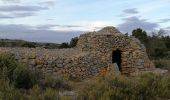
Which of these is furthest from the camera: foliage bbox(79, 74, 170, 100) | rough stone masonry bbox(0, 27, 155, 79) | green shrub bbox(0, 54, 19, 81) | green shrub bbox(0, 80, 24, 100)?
rough stone masonry bbox(0, 27, 155, 79)

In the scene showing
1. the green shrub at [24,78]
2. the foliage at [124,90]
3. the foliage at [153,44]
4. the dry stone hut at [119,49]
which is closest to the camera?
the foliage at [124,90]

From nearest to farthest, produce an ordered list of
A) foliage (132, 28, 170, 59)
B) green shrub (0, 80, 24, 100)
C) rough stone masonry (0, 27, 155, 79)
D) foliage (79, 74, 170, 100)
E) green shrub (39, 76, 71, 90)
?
green shrub (0, 80, 24, 100)
foliage (79, 74, 170, 100)
green shrub (39, 76, 71, 90)
rough stone masonry (0, 27, 155, 79)
foliage (132, 28, 170, 59)

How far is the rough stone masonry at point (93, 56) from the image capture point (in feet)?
63.6

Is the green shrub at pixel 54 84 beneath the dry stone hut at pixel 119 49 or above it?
beneath

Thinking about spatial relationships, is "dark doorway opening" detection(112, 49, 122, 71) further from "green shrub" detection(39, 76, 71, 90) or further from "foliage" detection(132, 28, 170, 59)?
"foliage" detection(132, 28, 170, 59)

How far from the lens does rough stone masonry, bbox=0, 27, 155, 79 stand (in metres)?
19.4

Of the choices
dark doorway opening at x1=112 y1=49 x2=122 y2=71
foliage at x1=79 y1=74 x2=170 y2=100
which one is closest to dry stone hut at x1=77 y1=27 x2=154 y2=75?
dark doorway opening at x1=112 y1=49 x2=122 y2=71

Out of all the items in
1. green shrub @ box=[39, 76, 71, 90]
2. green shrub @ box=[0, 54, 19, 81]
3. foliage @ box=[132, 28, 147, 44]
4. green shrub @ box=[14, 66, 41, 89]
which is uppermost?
foliage @ box=[132, 28, 147, 44]

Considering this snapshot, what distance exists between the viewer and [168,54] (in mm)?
37469

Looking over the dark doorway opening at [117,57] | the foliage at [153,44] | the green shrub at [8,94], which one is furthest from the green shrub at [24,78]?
the foliage at [153,44]

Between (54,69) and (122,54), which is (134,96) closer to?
(54,69)

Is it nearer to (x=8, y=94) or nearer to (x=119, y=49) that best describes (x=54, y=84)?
(x=8, y=94)

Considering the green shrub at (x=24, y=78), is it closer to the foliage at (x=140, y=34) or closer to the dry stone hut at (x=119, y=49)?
the dry stone hut at (x=119, y=49)

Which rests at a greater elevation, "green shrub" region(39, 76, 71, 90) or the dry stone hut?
the dry stone hut
